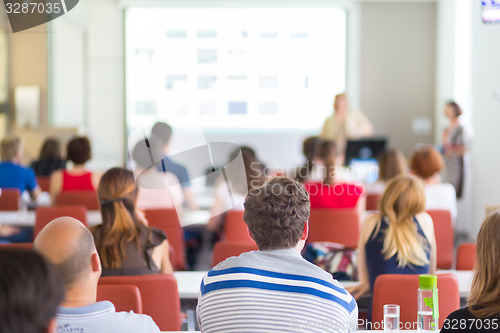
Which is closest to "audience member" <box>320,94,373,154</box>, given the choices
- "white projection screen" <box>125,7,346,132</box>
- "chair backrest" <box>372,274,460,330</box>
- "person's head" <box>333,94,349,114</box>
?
"person's head" <box>333,94,349,114</box>

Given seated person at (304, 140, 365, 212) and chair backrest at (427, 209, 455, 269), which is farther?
seated person at (304, 140, 365, 212)

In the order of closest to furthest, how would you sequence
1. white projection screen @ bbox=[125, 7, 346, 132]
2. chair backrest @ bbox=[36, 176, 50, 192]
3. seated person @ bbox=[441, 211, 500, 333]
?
seated person @ bbox=[441, 211, 500, 333], chair backrest @ bbox=[36, 176, 50, 192], white projection screen @ bbox=[125, 7, 346, 132]

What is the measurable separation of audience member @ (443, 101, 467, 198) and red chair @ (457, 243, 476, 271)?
493 centimetres

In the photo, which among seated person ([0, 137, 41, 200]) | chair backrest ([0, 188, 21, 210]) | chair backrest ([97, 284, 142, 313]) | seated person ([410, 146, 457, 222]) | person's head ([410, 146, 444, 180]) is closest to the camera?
chair backrest ([97, 284, 142, 313])

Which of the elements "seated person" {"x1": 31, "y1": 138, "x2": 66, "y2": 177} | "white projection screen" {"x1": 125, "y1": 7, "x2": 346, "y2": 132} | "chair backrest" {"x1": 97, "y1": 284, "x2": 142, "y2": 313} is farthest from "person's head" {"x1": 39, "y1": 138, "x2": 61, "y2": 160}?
"chair backrest" {"x1": 97, "y1": 284, "x2": 142, "y2": 313}

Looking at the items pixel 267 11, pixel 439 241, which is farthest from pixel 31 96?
pixel 439 241

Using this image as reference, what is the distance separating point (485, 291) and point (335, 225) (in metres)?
2.79

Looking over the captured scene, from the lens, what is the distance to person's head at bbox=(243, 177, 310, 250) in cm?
213

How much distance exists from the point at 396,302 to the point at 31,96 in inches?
357

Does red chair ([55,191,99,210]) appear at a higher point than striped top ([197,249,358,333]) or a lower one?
lower

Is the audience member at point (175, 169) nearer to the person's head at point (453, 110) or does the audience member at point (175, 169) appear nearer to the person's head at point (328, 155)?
the person's head at point (328, 155)

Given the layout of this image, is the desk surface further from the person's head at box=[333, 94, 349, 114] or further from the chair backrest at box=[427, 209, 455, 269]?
the person's head at box=[333, 94, 349, 114]

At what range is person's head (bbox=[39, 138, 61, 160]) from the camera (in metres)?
7.19

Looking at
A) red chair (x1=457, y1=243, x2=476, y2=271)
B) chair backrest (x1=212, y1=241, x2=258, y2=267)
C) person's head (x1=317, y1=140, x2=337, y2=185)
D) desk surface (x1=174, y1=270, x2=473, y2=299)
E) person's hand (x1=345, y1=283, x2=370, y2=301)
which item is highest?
person's head (x1=317, y1=140, x2=337, y2=185)
